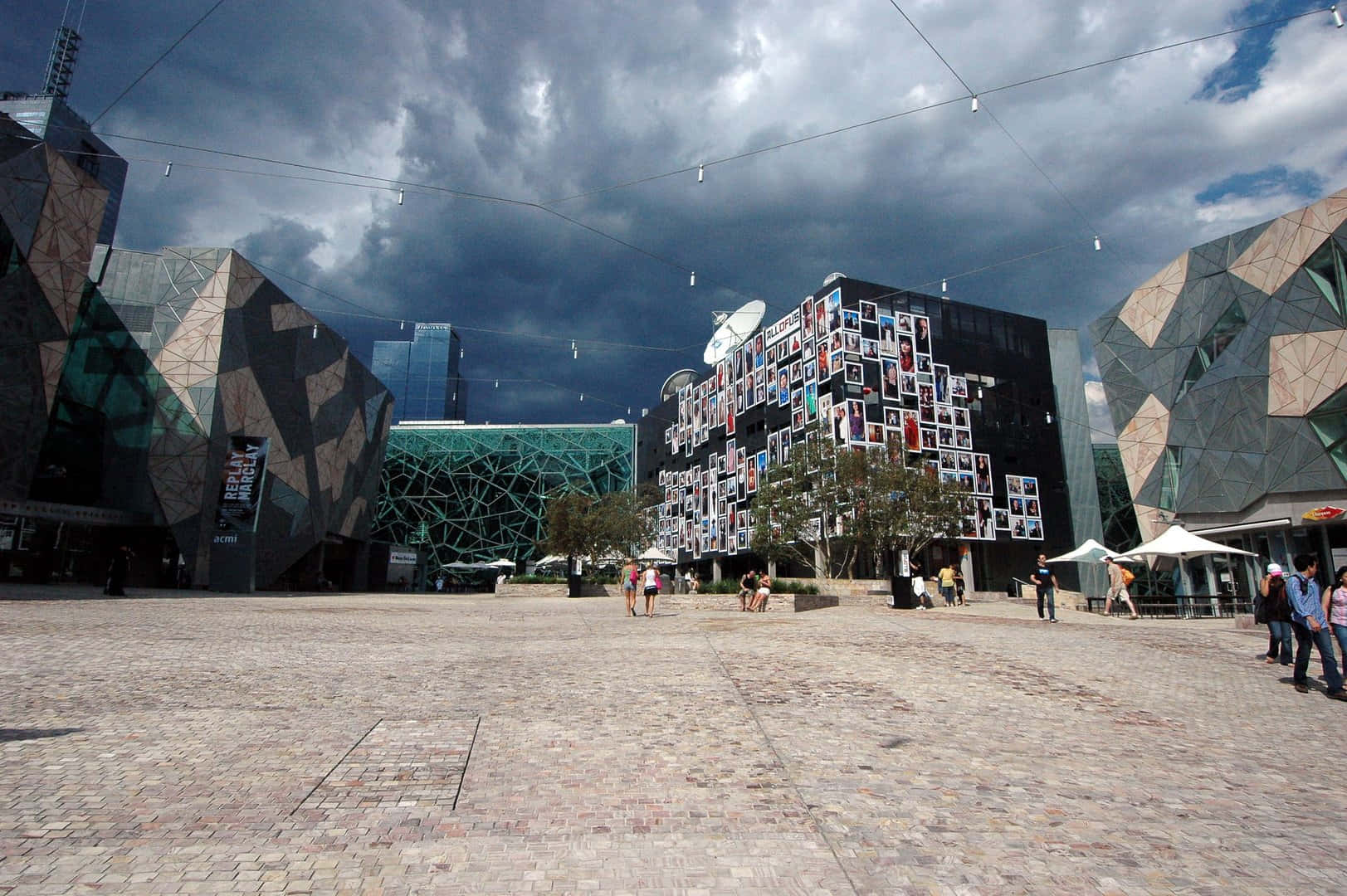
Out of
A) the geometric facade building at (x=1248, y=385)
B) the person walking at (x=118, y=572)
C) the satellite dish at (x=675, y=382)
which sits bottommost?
the person walking at (x=118, y=572)

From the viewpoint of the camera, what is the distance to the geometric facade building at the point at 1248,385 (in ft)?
91.8

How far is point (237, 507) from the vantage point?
1395 inches

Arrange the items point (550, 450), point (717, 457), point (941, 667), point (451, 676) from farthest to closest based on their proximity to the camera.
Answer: point (550, 450), point (717, 457), point (941, 667), point (451, 676)

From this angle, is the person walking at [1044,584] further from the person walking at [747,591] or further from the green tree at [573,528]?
the green tree at [573,528]

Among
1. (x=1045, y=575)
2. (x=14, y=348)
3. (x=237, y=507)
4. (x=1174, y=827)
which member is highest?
(x=14, y=348)

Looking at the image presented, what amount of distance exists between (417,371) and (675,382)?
70.7m

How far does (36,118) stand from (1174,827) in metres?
140

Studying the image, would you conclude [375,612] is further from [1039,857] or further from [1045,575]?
[1039,857]

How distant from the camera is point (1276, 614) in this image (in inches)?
427

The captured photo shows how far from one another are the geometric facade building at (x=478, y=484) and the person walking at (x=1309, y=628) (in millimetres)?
74072

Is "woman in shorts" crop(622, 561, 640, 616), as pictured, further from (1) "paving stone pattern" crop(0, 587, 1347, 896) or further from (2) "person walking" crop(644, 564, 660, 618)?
(1) "paving stone pattern" crop(0, 587, 1347, 896)

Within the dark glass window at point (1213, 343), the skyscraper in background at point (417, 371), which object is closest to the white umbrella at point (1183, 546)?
the dark glass window at point (1213, 343)

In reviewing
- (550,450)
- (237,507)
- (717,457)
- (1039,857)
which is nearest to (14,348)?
(237,507)

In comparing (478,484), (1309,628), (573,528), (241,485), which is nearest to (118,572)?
(241,485)
